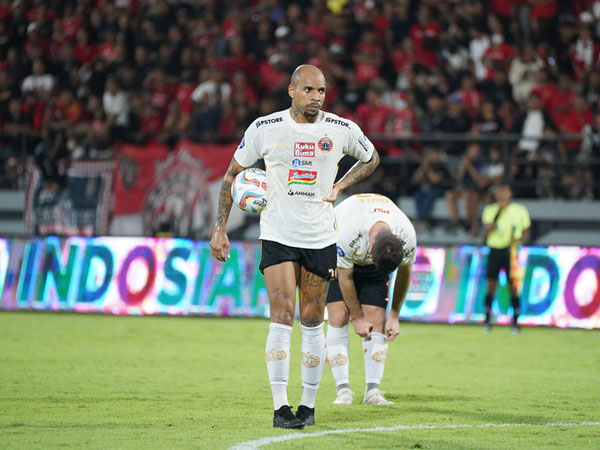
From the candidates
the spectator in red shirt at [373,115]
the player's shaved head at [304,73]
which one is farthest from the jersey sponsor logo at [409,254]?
the spectator in red shirt at [373,115]

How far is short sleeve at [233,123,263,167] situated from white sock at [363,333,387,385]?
7.54 feet

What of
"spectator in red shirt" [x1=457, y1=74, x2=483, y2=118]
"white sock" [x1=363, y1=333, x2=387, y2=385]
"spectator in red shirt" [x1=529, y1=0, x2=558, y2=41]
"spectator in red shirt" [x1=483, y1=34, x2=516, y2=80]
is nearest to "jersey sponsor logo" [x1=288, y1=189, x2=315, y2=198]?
"white sock" [x1=363, y1=333, x2=387, y2=385]

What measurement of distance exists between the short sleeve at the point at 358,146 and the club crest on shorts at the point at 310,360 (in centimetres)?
145

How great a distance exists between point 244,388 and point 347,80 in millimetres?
11211

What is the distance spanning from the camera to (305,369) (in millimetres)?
7531

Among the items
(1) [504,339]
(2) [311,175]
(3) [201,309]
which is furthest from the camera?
(3) [201,309]

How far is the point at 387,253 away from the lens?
25.4 ft

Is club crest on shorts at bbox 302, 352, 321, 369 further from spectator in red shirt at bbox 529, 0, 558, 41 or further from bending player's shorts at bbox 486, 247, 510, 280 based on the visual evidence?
spectator in red shirt at bbox 529, 0, 558, 41

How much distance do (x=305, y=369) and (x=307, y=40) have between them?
14.0m

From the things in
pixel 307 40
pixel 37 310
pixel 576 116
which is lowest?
pixel 37 310

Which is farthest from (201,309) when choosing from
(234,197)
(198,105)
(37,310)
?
(234,197)

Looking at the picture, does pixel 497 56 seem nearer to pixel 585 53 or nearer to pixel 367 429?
pixel 585 53

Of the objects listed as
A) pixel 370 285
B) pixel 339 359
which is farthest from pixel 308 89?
pixel 339 359

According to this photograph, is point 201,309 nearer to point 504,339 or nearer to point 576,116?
point 504,339
